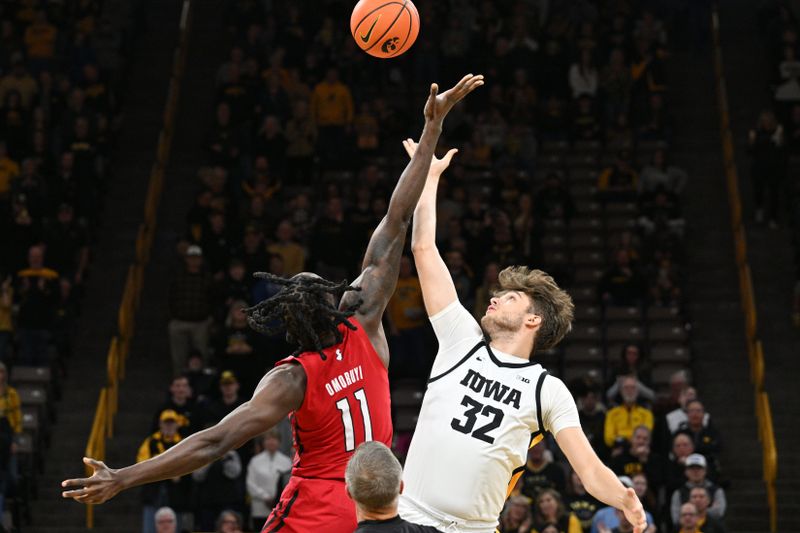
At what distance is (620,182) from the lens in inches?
859

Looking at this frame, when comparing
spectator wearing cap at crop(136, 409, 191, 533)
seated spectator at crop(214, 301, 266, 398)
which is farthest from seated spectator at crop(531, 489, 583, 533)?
seated spectator at crop(214, 301, 266, 398)

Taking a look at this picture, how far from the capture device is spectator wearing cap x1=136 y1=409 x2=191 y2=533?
15883 millimetres

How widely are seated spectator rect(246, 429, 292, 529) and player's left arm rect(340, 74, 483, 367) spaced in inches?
333

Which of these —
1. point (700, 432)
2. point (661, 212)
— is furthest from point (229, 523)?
point (661, 212)

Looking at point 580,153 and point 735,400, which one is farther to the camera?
point 580,153

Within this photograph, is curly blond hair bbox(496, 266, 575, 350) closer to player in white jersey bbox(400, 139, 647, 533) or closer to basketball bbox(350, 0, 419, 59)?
player in white jersey bbox(400, 139, 647, 533)

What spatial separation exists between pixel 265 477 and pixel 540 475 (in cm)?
316

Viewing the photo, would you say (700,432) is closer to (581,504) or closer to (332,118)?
(581,504)

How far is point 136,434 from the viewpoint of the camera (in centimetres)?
1931

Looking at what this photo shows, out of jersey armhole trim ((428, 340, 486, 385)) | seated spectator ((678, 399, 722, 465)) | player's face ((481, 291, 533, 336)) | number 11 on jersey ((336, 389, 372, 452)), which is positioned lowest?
seated spectator ((678, 399, 722, 465))

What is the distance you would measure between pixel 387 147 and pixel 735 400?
24.4 feet

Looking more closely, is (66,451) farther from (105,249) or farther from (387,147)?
(387,147)

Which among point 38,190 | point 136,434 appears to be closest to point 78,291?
point 38,190

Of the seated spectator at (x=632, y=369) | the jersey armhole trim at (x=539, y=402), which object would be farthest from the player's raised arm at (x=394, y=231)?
the seated spectator at (x=632, y=369)
